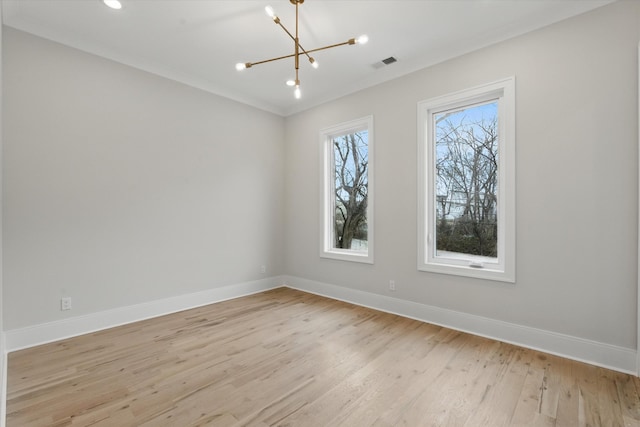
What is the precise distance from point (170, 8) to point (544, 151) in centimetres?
356

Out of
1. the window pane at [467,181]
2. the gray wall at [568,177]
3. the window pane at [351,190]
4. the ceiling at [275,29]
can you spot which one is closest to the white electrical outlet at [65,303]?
the ceiling at [275,29]

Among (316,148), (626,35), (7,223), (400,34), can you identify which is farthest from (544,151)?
(7,223)

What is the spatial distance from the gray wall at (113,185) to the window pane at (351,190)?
133 centimetres

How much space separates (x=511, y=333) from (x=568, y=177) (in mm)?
1513

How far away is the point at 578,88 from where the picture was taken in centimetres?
252

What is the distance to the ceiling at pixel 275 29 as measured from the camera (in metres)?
2.57

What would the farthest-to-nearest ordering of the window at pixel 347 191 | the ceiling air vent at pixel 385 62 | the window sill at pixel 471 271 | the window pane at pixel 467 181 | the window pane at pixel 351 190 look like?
1. the window pane at pixel 351 190
2. the window at pixel 347 191
3. the ceiling air vent at pixel 385 62
4. the window pane at pixel 467 181
5. the window sill at pixel 471 271

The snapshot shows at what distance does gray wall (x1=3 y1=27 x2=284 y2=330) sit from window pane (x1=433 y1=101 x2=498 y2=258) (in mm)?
2743

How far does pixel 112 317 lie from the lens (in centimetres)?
323

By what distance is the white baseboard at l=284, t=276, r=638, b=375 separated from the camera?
92.7 inches

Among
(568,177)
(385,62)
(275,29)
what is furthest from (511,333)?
(275,29)

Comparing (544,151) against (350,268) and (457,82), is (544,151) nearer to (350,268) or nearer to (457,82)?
(457,82)

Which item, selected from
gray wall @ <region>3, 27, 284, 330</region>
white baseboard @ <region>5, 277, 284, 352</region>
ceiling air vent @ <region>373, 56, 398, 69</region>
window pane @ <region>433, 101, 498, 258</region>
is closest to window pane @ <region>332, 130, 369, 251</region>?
ceiling air vent @ <region>373, 56, 398, 69</region>

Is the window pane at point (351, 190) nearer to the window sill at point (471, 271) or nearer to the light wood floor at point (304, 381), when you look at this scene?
the window sill at point (471, 271)
